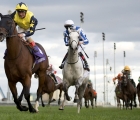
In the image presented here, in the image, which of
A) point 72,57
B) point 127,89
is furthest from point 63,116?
point 127,89

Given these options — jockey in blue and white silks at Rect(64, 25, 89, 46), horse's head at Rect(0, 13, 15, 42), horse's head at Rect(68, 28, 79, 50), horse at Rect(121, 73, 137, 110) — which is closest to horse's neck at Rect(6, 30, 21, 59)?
horse's head at Rect(0, 13, 15, 42)

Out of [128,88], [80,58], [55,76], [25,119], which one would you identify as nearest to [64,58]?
[80,58]

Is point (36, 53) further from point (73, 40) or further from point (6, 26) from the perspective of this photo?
point (6, 26)

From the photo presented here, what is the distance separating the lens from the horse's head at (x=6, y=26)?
16.0 m

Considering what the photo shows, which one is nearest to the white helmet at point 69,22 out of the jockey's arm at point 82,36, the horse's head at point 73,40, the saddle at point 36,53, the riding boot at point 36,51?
the jockey's arm at point 82,36

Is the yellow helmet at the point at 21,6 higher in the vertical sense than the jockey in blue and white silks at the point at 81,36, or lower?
higher

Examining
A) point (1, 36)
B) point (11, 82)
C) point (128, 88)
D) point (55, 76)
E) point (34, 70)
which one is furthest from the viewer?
point (128, 88)

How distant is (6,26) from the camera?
16.2 meters

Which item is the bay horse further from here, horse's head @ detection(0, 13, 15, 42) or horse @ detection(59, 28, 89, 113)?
horse @ detection(59, 28, 89, 113)

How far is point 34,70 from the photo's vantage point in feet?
62.2

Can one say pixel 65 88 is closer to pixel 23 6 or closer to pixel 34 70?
pixel 34 70

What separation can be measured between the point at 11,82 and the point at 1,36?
1824mm

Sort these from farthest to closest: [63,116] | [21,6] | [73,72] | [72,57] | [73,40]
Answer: [73,72] → [72,57] → [73,40] → [21,6] → [63,116]

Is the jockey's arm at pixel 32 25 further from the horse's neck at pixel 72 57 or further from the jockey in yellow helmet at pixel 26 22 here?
the horse's neck at pixel 72 57
